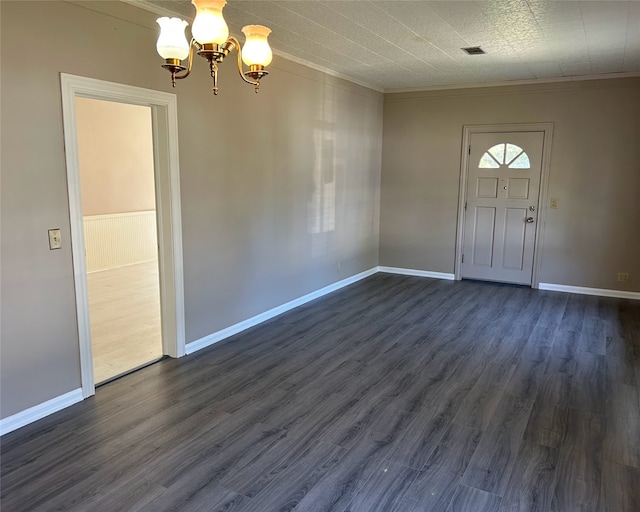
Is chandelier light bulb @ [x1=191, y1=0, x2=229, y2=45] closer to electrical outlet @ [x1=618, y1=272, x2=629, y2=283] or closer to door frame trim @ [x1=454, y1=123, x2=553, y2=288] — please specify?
door frame trim @ [x1=454, y1=123, x2=553, y2=288]

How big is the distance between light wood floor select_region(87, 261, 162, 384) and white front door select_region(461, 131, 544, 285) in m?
4.31

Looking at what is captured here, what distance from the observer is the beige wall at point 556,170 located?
5.56m

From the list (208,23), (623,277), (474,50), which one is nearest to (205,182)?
(208,23)

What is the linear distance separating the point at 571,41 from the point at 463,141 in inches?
93.7

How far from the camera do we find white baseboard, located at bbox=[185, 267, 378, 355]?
4.06 meters

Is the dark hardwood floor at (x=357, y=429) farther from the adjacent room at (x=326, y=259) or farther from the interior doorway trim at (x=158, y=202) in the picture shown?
the interior doorway trim at (x=158, y=202)

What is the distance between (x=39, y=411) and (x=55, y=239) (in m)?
1.06

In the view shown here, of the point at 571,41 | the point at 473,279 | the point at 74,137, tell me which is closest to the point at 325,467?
the point at 74,137

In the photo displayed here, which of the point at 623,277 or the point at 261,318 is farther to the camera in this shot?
the point at 623,277

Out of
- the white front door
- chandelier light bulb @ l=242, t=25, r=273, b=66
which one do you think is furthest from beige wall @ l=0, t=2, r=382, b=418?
the white front door

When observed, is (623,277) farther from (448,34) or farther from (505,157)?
(448,34)

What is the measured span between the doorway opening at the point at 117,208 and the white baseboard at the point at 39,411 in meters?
1.96

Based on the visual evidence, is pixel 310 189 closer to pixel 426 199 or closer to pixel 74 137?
pixel 426 199

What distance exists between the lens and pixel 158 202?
12.0 ft
